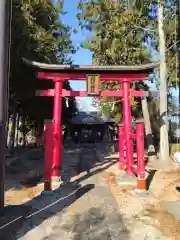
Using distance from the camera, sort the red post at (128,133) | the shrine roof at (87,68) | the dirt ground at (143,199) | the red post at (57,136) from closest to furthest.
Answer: the dirt ground at (143,199) < the red post at (57,136) < the shrine roof at (87,68) < the red post at (128,133)

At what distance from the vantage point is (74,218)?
24.1 ft

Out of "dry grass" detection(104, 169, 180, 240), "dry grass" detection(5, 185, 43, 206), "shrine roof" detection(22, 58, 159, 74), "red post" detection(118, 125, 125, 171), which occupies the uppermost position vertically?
"shrine roof" detection(22, 58, 159, 74)

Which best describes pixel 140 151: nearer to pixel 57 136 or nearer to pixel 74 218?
pixel 57 136

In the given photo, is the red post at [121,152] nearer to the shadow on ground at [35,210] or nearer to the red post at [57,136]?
the red post at [57,136]

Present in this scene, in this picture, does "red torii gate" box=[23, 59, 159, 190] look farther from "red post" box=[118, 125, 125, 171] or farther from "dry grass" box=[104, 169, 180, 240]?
"dry grass" box=[104, 169, 180, 240]

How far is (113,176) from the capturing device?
13.1 meters

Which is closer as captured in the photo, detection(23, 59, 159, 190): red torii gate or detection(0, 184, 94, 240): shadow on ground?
detection(0, 184, 94, 240): shadow on ground

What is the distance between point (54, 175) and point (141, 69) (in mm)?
5528

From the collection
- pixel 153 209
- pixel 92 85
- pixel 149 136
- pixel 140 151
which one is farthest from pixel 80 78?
pixel 149 136

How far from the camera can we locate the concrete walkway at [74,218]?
6.27 m

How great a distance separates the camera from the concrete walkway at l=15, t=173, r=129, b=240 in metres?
6.27

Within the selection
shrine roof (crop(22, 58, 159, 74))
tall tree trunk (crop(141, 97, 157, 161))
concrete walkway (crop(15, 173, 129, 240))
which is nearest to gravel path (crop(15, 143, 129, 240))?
concrete walkway (crop(15, 173, 129, 240))

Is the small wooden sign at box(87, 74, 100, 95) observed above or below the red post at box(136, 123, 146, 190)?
above

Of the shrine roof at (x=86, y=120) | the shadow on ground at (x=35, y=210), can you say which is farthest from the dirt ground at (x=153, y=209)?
the shrine roof at (x=86, y=120)
